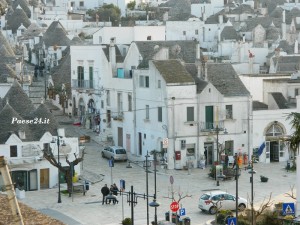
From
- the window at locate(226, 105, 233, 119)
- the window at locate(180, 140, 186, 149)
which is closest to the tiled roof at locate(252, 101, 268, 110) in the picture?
the window at locate(226, 105, 233, 119)

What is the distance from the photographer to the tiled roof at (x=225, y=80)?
54.5 meters

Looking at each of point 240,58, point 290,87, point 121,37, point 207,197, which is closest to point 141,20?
point 240,58

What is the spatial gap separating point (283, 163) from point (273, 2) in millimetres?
103182

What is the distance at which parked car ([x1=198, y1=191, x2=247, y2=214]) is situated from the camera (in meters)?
39.6

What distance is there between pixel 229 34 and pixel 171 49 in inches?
1972

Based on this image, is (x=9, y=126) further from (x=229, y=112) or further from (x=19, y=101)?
(x=229, y=112)

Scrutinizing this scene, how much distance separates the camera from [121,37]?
6956cm

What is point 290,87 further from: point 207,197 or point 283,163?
point 207,197

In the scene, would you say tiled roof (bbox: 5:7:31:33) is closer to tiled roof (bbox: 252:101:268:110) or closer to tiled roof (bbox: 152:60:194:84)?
tiled roof (bbox: 252:101:268:110)

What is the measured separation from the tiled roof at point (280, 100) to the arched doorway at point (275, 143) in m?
1.91

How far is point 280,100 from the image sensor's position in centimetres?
5697

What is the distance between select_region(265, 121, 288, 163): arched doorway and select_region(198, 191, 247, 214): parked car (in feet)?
49.2

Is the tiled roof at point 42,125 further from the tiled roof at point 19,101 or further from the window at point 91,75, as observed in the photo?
Answer: the window at point 91,75

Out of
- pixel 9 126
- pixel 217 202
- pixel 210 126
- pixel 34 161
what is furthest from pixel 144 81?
pixel 217 202
